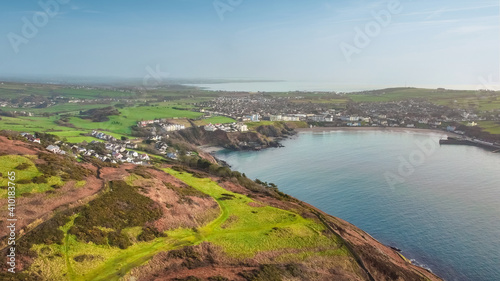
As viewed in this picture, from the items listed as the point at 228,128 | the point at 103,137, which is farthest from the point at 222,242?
the point at 228,128

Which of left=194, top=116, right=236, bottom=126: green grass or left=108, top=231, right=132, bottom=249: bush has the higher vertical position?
left=108, top=231, right=132, bottom=249: bush

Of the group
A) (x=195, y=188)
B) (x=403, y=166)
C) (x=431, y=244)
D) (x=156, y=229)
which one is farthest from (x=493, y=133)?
(x=156, y=229)

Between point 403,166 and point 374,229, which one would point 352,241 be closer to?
point 374,229

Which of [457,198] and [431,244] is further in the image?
[457,198]

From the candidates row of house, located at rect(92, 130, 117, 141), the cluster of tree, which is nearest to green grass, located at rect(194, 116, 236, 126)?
row of house, located at rect(92, 130, 117, 141)

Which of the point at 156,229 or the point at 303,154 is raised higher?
the point at 156,229

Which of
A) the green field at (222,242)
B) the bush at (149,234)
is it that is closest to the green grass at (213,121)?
the green field at (222,242)
